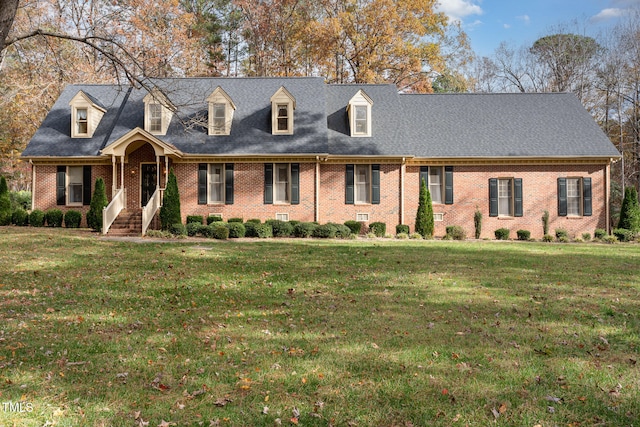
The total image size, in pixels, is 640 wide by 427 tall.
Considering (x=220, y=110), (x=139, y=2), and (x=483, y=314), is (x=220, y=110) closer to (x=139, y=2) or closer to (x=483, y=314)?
(x=139, y=2)

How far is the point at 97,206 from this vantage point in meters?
19.6

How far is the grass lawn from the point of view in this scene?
145 inches

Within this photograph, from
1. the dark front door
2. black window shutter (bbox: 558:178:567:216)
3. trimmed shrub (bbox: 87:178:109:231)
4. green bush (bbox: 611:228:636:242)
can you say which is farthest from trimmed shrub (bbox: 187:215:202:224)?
green bush (bbox: 611:228:636:242)

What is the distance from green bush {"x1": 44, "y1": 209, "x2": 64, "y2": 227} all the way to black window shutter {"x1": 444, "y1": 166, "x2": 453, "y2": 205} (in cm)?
1735

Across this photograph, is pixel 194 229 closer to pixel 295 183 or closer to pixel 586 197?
pixel 295 183

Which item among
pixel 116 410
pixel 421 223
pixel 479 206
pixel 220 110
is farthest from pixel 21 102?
pixel 116 410

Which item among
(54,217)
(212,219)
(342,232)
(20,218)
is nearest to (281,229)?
(342,232)

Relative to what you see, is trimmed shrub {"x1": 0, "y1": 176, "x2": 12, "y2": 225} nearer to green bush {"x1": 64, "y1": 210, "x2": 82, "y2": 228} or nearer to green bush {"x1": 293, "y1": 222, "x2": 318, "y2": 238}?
green bush {"x1": 64, "y1": 210, "x2": 82, "y2": 228}

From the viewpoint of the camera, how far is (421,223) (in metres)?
19.8

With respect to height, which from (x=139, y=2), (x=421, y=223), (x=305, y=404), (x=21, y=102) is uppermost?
(x=139, y=2)

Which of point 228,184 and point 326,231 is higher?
point 228,184

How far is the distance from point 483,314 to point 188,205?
16.6m

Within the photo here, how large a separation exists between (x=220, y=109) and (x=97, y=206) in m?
6.95

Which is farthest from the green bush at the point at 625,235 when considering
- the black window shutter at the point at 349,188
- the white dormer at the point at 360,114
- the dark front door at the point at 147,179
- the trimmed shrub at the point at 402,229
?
the dark front door at the point at 147,179
